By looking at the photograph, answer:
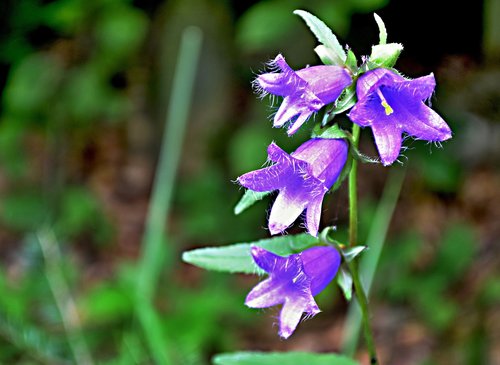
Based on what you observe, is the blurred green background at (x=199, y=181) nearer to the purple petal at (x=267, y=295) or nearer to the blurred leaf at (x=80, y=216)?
the blurred leaf at (x=80, y=216)

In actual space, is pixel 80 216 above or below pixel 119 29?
below

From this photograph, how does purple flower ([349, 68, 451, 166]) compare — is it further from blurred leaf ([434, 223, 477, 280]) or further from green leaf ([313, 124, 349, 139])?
blurred leaf ([434, 223, 477, 280])

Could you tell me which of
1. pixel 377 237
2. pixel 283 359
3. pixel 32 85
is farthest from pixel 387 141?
pixel 32 85

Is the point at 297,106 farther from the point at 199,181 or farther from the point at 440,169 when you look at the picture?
the point at 199,181

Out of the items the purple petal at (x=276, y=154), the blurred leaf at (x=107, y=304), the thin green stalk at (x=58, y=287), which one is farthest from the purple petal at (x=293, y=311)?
the blurred leaf at (x=107, y=304)

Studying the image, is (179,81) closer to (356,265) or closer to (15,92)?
(15,92)

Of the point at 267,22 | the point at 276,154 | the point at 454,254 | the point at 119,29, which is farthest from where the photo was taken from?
the point at 119,29
